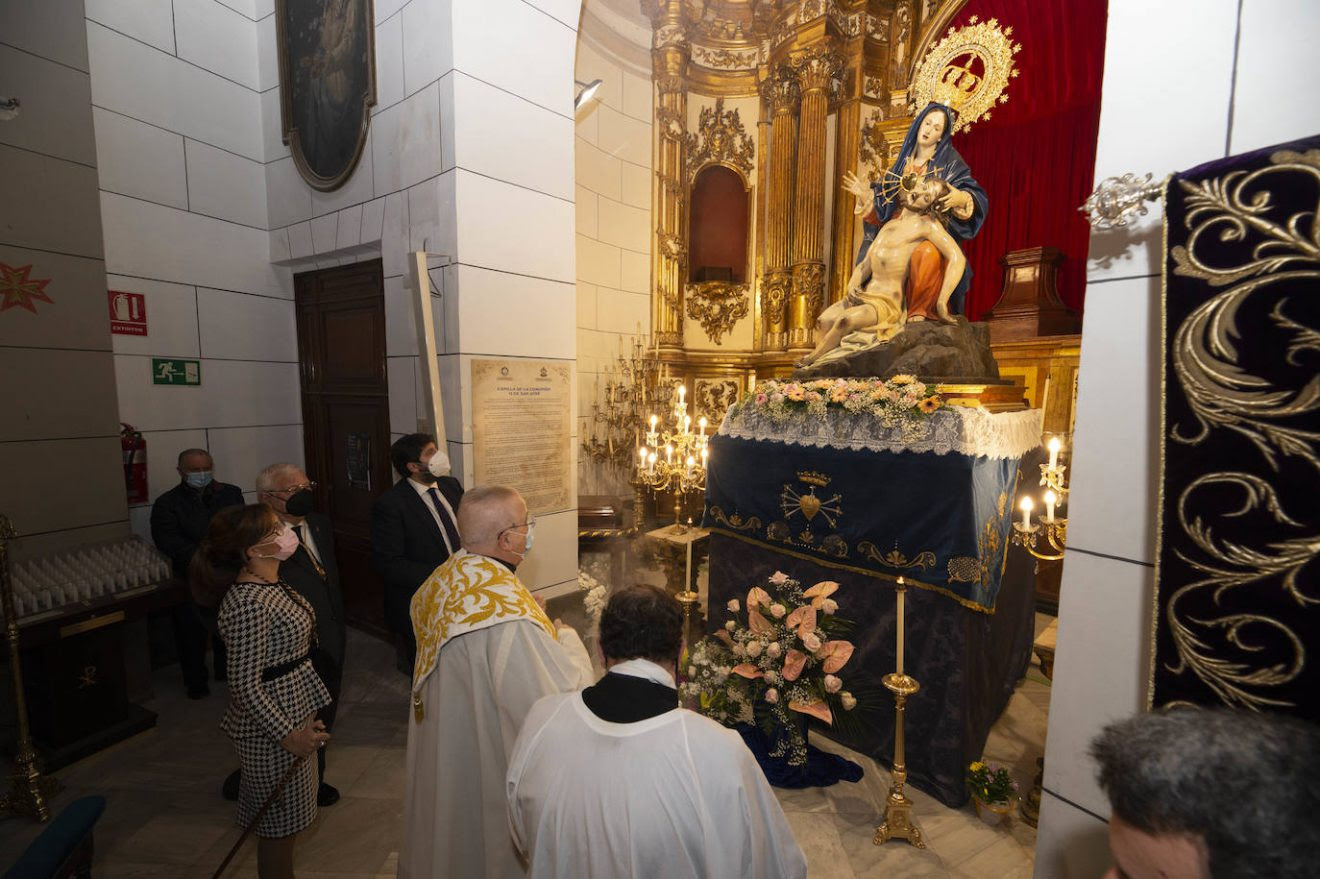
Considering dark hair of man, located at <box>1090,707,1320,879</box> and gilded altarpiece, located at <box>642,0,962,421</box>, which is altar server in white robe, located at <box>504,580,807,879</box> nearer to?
dark hair of man, located at <box>1090,707,1320,879</box>

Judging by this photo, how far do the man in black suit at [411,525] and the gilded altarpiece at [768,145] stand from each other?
5.14 m

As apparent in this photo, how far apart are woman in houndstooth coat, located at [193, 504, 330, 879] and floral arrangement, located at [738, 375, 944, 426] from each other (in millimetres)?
2930

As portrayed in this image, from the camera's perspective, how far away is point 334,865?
2.67m

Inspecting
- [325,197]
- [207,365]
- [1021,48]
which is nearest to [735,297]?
[1021,48]

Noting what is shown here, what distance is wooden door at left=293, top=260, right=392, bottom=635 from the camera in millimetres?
4770

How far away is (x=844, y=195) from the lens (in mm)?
8141

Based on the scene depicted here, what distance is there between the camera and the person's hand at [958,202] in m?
4.10

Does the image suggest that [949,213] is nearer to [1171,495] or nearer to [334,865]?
[1171,495]

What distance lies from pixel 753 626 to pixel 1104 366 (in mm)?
2069

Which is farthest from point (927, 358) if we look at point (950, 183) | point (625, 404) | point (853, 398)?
point (625, 404)

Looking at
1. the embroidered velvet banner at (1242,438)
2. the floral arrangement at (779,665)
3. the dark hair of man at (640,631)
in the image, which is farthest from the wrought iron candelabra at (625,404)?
the embroidered velvet banner at (1242,438)

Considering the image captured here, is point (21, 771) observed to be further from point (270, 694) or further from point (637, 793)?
point (637, 793)

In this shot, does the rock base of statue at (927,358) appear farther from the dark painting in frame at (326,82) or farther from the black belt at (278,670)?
the dark painting in frame at (326,82)

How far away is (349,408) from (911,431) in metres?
4.59
